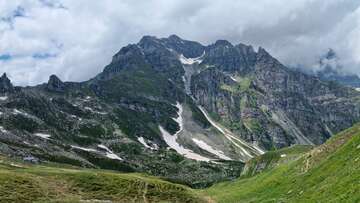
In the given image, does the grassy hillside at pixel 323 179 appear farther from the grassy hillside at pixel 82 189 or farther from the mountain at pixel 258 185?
the grassy hillside at pixel 82 189

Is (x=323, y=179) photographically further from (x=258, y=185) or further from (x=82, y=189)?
(x=82, y=189)

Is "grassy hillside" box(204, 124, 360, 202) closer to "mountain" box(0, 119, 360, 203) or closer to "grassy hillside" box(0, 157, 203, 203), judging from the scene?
"mountain" box(0, 119, 360, 203)

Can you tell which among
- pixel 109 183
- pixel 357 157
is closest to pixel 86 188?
pixel 109 183

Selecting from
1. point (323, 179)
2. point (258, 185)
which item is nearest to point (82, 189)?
point (258, 185)

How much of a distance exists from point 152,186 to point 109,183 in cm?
1156

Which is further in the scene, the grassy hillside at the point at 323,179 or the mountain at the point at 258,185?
the mountain at the point at 258,185

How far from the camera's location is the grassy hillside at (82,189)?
10631cm

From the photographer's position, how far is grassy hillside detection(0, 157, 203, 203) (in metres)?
106

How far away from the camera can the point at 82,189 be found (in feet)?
390

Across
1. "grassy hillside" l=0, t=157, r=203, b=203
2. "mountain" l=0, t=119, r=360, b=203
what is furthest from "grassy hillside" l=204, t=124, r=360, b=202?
"grassy hillside" l=0, t=157, r=203, b=203

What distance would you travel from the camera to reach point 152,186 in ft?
419

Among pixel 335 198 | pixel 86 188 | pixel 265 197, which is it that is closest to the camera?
pixel 335 198

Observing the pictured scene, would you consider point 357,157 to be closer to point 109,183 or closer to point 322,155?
point 322,155

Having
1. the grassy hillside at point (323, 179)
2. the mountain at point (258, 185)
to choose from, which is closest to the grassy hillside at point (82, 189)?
the mountain at point (258, 185)
